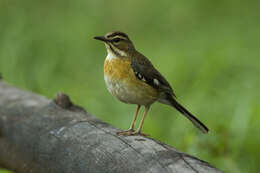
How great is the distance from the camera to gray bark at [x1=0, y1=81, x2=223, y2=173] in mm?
3463

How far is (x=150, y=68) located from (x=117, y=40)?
0.45 metres

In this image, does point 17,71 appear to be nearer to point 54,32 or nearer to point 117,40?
point 54,32

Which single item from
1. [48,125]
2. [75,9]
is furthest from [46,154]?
[75,9]

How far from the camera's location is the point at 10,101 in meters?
5.20

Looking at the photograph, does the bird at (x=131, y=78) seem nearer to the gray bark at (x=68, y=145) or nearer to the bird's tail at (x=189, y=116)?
the bird's tail at (x=189, y=116)

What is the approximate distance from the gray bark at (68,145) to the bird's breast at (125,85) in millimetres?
375

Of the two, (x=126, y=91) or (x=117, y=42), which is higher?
(x=117, y=42)

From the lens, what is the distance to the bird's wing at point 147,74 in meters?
4.80

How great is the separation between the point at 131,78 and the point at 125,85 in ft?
0.39

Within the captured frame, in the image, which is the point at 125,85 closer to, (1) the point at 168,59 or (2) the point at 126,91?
(2) the point at 126,91

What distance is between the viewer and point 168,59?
29.2ft

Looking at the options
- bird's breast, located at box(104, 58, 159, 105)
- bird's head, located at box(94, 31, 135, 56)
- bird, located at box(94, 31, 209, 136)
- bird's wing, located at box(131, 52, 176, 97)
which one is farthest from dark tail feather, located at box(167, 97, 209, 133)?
bird's head, located at box(94, 31, 135, 56)

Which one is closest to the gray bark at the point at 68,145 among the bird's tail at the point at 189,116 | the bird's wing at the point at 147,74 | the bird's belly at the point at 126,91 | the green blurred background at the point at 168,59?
the bird's belly at the point at 126,91

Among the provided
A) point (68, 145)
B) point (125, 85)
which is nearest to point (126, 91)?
point (125, 85)
